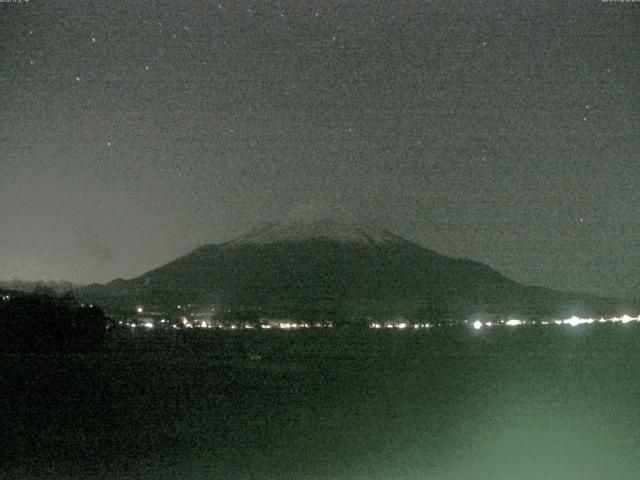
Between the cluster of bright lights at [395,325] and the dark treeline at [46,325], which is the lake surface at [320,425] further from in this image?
the cluster of bright lights at [395,325]

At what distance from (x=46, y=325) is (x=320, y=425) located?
53.6 m

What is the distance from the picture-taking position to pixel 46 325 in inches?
2795

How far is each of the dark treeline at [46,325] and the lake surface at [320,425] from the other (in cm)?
2896

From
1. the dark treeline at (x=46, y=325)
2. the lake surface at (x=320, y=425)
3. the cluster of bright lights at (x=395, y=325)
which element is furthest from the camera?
the cluster of bright lights at (x=395, y=325)

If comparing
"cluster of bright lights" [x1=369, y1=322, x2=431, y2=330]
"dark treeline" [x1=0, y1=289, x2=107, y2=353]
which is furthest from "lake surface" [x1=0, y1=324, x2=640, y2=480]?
"cluster of bright lights" [x1=369, y1=322, x2=431, y2=330]

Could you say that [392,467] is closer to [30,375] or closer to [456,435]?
[456,435]

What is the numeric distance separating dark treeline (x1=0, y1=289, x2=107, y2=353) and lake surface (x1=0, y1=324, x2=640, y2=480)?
2896 cm

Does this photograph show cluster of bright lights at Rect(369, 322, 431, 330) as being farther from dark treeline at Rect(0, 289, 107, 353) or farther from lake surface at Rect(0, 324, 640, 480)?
lake surface at Rect(0, 324, 640, 480)

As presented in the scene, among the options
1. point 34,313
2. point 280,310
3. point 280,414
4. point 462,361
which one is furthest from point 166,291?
point 280,414

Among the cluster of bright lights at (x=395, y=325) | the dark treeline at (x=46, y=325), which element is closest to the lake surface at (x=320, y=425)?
the dark treeline at (x=46, y=325)

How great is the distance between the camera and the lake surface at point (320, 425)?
14.7m

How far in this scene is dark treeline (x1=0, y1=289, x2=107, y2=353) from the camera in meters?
66.6

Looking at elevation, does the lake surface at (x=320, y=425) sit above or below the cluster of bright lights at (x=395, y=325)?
below

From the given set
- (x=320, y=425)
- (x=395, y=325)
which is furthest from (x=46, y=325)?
(x=395, y=325)
